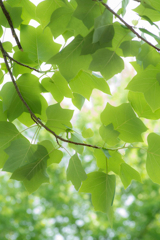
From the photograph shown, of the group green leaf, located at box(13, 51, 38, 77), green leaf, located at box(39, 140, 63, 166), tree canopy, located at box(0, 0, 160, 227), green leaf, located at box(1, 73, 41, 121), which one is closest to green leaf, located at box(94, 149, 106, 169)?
tree canopy, located at box(0, 0, 160, 227)

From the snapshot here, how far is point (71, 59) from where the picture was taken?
21.7 inches

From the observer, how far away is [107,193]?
0.62 metres

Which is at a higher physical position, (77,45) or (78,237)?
(77,45)

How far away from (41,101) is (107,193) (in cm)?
33

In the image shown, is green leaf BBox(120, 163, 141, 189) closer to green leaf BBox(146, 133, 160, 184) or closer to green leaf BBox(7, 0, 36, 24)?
green leaf BBox(146, 133, 160, 184)

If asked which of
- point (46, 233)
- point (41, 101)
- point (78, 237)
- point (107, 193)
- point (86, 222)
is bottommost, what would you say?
point (78, 237)

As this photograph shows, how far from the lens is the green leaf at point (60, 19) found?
57 centimetres

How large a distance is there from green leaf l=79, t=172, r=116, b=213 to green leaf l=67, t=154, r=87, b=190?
0.05m

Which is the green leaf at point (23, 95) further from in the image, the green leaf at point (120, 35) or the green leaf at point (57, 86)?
the green leaf at point (120, 35)

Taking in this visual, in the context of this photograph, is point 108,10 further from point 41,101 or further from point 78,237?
point 78,237

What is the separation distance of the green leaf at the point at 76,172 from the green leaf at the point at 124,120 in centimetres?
13

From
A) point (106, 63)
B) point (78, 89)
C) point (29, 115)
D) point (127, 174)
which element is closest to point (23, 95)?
point (29, 115)

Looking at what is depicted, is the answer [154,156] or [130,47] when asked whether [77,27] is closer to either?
[130,47]

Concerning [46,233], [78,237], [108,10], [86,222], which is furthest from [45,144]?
[78,237]
